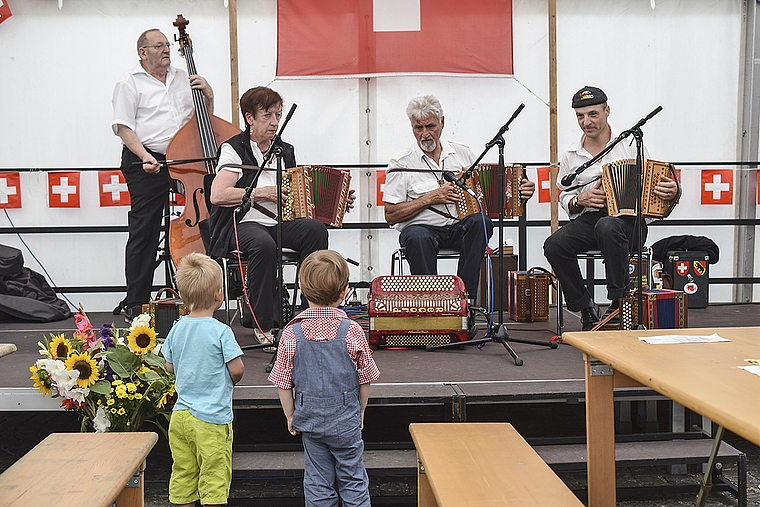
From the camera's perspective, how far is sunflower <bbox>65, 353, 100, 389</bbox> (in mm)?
2229

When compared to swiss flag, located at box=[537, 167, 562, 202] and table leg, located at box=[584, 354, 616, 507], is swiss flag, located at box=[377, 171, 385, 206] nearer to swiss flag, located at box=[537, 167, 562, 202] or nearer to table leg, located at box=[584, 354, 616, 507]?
swiss flag, located at box=[537, 167, 562, 202]

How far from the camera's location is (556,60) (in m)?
4.92

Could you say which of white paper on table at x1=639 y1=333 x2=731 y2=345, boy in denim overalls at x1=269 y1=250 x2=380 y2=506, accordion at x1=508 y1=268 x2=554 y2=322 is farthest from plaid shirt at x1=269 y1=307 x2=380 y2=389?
accordion at x1=508 y1=268 x2=554 y2=322

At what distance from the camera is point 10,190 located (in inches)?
192

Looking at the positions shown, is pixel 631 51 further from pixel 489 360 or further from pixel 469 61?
pixel 489 360

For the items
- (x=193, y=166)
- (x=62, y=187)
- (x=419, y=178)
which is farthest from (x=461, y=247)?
(x=62, y=187)

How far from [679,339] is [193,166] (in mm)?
2784

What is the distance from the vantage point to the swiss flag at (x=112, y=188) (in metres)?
4.91

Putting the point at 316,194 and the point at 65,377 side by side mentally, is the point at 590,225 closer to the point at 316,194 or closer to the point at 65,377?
the point at 316,194

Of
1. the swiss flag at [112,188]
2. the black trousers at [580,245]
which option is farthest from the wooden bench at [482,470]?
the swiss flag at [112,188]

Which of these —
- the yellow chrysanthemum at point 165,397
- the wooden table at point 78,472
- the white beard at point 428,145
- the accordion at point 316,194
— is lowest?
the yellow chrysanthemum at point 165,397

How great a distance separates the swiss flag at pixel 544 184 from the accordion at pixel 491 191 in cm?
167

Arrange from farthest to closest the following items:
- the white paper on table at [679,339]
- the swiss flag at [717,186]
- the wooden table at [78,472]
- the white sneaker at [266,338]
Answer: the swiss flag at [717,186] < the white sneaker at [266,338] < the white paper on table at [679,339] < the wooden table at [78,472]

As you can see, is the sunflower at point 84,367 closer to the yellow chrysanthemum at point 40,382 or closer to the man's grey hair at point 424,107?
the yellow chrysanthemum at point 40,382
